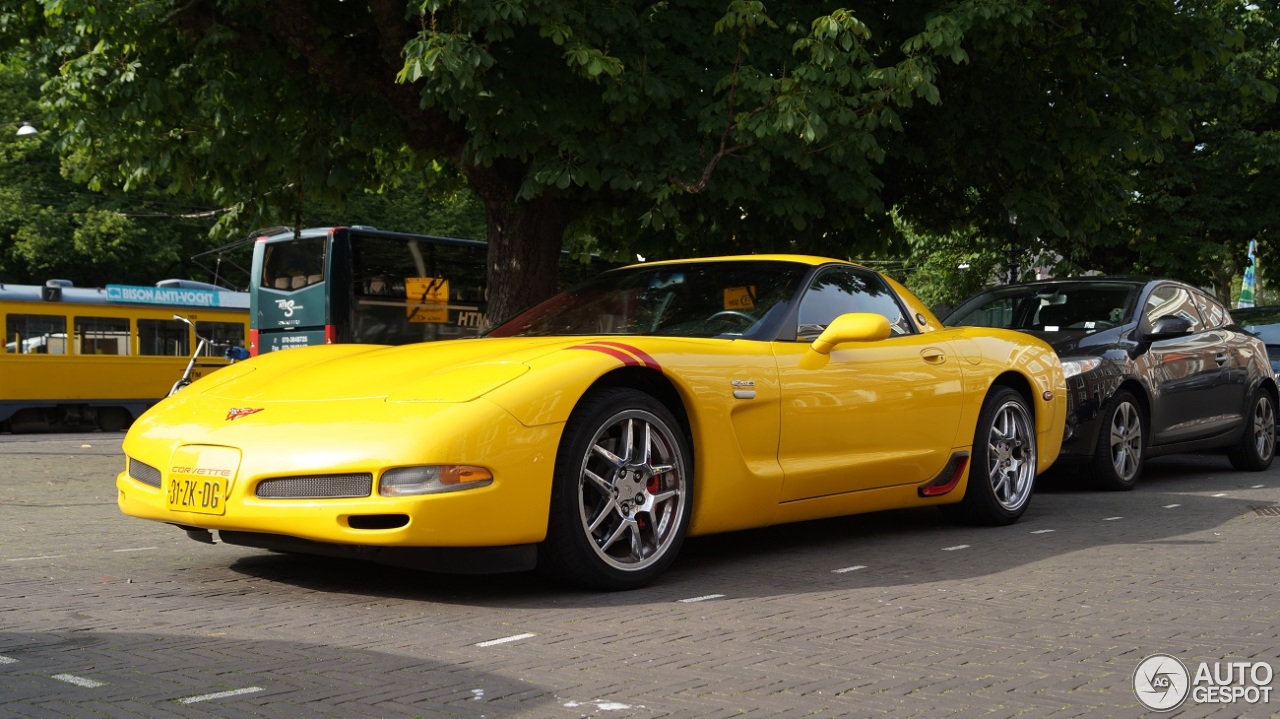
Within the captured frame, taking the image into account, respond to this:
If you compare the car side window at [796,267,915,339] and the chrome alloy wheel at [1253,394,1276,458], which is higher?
the car side window at [796,267,915,339]

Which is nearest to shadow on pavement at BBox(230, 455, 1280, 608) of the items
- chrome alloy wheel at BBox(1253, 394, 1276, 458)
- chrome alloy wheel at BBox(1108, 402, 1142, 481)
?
chrome alloy wheel at BBox(1108, 402, 1142, 481)

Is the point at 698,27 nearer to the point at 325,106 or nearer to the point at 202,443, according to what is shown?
the point at 325,106

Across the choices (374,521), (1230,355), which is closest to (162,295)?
(1230,355)

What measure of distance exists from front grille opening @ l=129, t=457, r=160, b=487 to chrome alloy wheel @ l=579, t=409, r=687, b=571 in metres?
1.69

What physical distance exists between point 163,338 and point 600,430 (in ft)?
79.7

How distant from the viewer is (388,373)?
5.59 metres

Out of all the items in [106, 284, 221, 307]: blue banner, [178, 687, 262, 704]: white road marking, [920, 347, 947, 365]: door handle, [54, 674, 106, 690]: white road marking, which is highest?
[920, 347, 947, 365]: door handle

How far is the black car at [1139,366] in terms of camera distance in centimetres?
990

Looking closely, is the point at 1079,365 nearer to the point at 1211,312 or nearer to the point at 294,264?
the point at 1211,312

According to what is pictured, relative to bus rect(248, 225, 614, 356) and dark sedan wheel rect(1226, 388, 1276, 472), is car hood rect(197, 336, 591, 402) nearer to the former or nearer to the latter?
dark sedan wheel rect(1226, 388, 1276, 472)

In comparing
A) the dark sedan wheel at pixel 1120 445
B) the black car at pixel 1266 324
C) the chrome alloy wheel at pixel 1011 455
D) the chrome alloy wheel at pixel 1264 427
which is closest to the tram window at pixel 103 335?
the black car at pixel 1266 324

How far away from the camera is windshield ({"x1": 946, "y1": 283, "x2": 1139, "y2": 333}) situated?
34.9 ft

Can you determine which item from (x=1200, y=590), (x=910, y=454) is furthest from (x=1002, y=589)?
(x=910, y=454)

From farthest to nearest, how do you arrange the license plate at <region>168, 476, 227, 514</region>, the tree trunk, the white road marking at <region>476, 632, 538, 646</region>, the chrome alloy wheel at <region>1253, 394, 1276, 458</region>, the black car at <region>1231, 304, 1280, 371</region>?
the black car at <region>1231, 304, 1280, 371</region>
the tree trunk
the chrome alloy wheel at <region>1253, 394, 1276, 458</region>
the license plate at <region>168, 476, 227, 514</region>
the white road marking at <region>476, 632, 538, 646</region>
